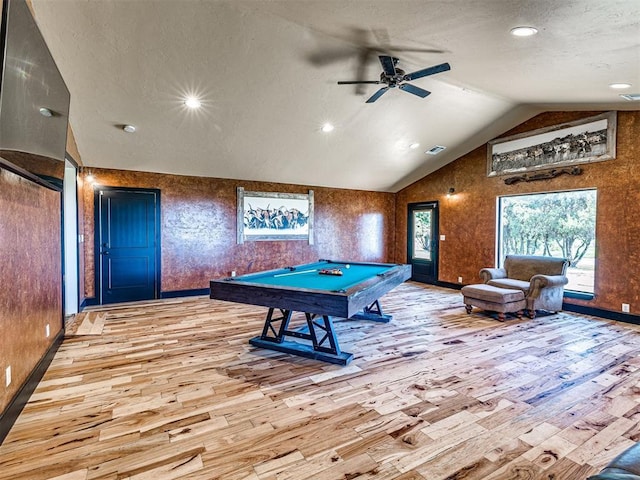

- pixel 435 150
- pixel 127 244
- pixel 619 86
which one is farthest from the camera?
pixel 435 150

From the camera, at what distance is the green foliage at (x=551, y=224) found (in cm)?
531

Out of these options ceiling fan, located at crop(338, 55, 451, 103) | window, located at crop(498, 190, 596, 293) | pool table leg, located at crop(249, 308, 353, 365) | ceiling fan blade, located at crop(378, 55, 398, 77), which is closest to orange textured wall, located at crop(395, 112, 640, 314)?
window, located at crop(498, 190, 596, 293)

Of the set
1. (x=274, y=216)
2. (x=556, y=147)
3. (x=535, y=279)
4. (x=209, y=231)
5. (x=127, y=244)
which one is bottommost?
(x=535, y=279)

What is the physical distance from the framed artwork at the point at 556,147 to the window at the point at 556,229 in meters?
0.52

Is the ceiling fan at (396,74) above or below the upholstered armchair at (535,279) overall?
above

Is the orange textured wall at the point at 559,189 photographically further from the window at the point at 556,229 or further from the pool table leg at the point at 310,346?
the pool table leg at the point at 310,346

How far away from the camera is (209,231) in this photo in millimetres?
6562

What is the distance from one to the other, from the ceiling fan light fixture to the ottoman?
328 cm

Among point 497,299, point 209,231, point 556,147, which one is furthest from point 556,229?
point 209,231

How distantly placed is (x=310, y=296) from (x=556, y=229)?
507 cm

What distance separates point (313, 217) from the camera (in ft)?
25.4

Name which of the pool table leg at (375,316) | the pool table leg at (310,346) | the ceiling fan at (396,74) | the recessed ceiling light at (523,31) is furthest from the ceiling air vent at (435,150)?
the pool table leg at (310,346)

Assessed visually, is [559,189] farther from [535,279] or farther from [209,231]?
[209,231]

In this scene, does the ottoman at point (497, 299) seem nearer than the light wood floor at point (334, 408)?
No
